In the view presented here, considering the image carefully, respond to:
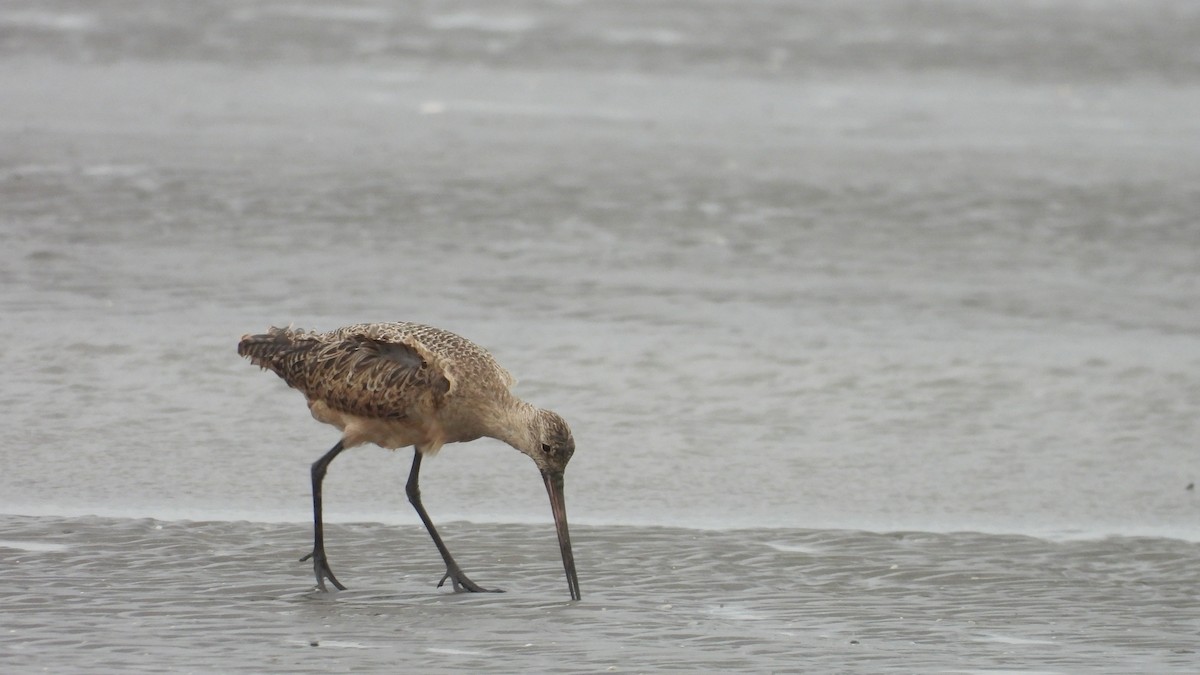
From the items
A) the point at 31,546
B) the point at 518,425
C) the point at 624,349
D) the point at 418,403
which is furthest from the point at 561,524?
the point at 624,349

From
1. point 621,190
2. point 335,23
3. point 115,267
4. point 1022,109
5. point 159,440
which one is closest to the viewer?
point 159,440

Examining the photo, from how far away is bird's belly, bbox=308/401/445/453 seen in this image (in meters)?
5.59

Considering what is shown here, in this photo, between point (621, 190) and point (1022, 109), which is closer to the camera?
point (621, 190)

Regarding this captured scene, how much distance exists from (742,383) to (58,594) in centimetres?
339

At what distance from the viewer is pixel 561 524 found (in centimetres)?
530

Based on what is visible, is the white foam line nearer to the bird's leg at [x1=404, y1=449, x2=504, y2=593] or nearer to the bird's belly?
the bird's belly

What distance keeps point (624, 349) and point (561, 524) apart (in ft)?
9.38

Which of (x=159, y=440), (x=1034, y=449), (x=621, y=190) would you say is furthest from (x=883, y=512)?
(x=621, y=190)

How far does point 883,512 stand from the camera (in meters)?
6.32

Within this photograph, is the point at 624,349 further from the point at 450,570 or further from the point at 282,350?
the point at 450,570

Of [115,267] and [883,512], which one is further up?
[115,267]

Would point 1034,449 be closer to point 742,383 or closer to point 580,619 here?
point 742,383

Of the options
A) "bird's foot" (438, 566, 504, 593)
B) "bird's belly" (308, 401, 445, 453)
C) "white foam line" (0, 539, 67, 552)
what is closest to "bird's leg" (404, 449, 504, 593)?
"bird's foot" (438, 566, 504, 593)

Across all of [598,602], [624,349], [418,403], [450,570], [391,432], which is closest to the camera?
[598,602]
